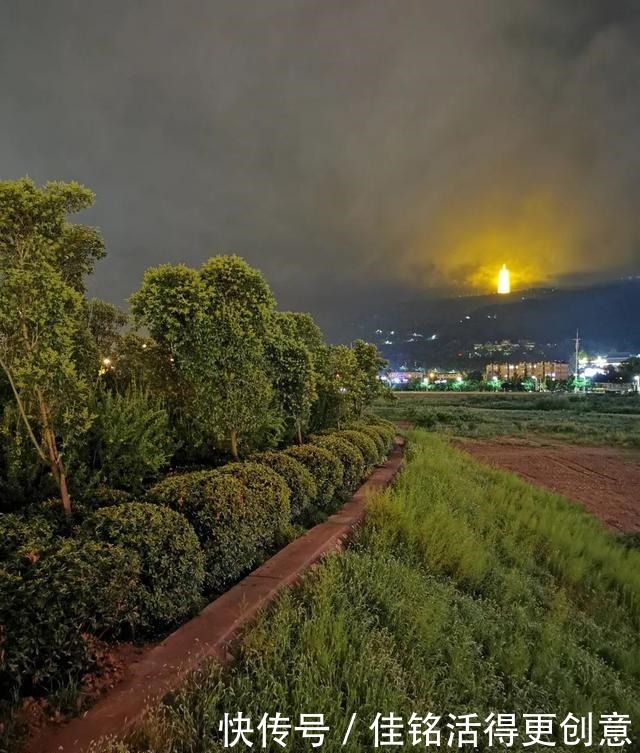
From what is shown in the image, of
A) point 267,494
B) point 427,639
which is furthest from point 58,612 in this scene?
point 267,494

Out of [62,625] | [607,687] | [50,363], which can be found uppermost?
[50,363]

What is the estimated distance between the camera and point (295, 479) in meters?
6.38

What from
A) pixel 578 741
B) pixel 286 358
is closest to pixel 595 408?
pixel 286 358

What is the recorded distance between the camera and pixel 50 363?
425cm

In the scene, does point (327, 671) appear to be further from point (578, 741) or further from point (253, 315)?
point (253, 315)

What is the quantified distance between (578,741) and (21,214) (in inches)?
204

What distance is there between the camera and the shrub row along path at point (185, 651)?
8.41 feet

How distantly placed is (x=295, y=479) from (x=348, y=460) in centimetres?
212

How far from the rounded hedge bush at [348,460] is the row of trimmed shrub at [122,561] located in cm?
237

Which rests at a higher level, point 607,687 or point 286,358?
point 286,358

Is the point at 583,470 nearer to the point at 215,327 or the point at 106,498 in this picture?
the point at 215,327

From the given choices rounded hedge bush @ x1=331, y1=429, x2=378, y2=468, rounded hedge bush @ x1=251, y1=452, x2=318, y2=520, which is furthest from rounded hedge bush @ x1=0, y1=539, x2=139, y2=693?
rounded hedge bush @ x1=331, y1=429, x2=378, y2=468

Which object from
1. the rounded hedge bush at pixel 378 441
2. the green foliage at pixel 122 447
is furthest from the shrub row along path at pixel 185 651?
the rounded hedge bush at pixel 378 441

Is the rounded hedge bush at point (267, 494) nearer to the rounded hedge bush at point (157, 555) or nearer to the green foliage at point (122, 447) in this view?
the green foliage at point (122, 447)
